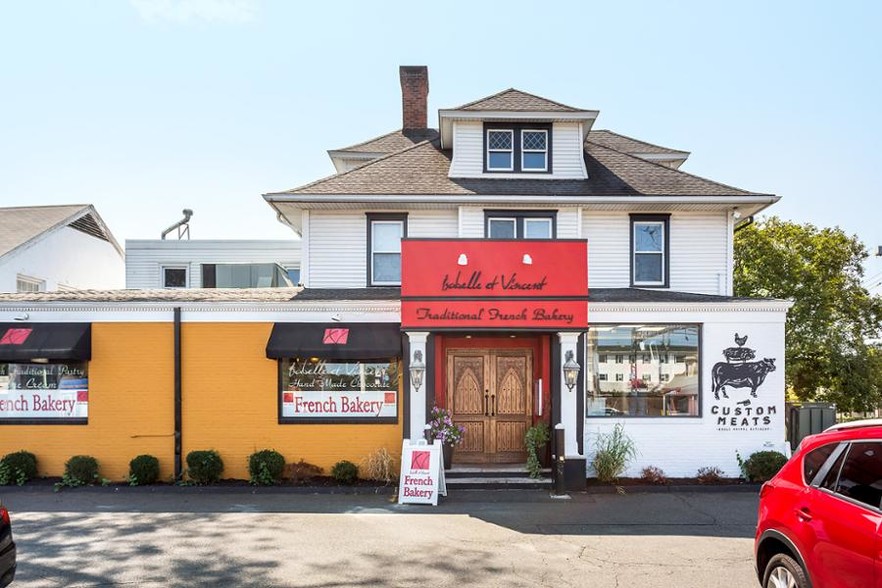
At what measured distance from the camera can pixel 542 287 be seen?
11867mm

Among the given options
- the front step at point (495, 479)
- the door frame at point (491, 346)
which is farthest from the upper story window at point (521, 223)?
the front step at point (495, 479)

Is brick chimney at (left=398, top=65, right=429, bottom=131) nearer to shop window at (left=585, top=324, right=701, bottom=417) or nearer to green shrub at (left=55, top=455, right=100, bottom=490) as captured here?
shop window at (left=585, top=324, right=701, bottom=417)

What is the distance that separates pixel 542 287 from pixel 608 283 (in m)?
3.50

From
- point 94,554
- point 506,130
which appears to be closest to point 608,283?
point 506,130

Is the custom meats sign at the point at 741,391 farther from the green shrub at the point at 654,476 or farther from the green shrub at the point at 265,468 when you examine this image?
the green shrub at the point at 265,468

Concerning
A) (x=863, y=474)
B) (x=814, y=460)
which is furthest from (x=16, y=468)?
(x=863, y=474)

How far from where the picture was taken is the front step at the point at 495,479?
11.8 metres

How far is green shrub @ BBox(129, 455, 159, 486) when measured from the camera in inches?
466

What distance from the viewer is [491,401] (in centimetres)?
1318

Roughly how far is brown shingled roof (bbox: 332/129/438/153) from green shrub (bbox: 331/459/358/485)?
999 cm

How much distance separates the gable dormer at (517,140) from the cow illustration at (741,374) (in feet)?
17.9

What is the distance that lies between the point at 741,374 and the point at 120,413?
1184cm

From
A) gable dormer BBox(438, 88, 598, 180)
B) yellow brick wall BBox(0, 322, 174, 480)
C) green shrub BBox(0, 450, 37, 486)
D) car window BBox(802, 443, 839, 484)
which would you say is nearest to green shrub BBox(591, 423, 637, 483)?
gable dormer BBox(438, 88, 598, 180)

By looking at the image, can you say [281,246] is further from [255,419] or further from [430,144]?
[255,419]
